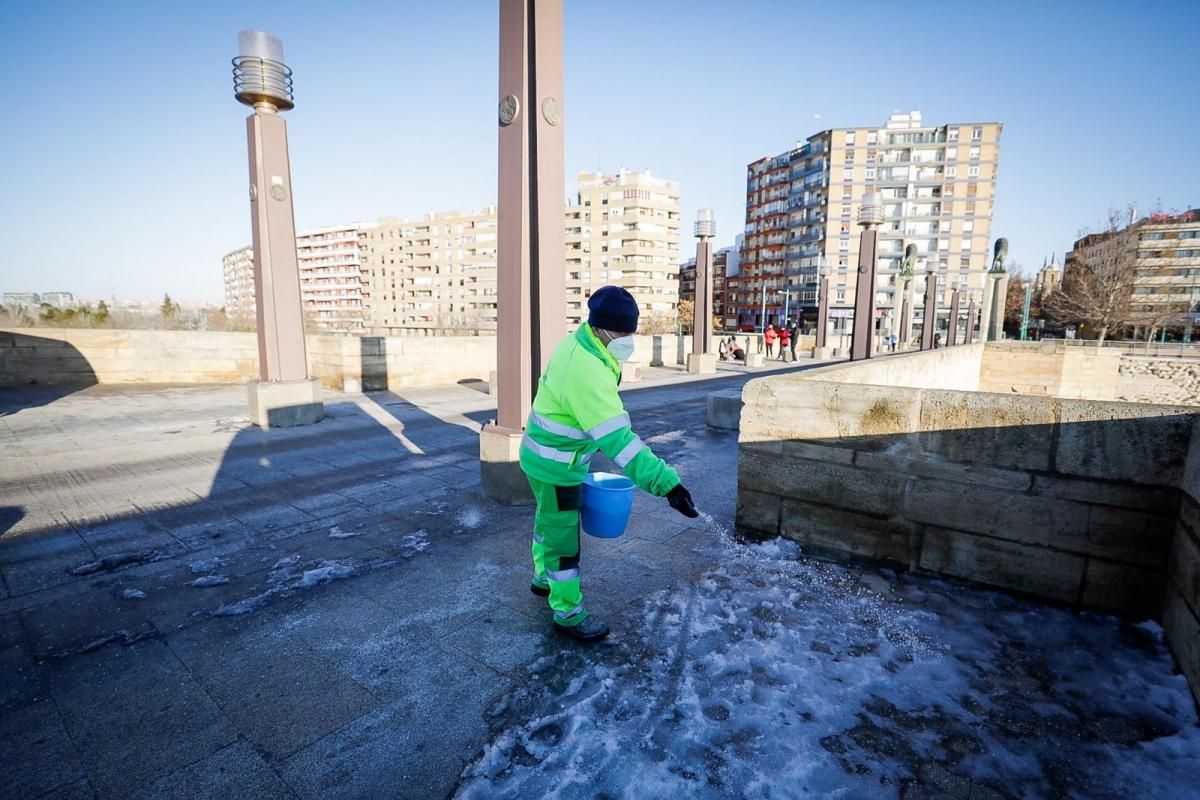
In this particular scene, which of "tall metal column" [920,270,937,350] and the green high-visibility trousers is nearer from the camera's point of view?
the green high-visibility trousers

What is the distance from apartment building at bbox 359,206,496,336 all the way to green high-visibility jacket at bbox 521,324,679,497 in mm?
100480

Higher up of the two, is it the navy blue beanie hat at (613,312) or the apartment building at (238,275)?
the apartment building at (238,275)

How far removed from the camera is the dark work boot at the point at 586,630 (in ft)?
9.77

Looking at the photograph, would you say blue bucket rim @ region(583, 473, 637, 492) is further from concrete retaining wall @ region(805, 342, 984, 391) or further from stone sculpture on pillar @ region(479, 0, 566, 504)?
concrete retaining wall @ region(805, 342, 984, 391)

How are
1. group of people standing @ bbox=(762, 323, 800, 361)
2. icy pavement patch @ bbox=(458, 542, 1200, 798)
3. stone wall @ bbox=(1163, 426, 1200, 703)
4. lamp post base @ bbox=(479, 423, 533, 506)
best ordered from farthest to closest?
group of people standing @ bbox=(762, 323, 800, 361) < lamp post base @ bbox=(479, 423, 533, 506) < stone wall @ bbox=(1163, 426, 1200, 703) < icy pavement patch @ bbox=(458, 542, 1200, 798)

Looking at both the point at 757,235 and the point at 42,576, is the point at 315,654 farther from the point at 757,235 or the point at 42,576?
the point at 757,235

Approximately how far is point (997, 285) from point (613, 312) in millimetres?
25274

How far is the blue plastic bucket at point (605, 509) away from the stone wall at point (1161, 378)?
19.3 m

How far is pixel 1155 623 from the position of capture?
10.2 ft

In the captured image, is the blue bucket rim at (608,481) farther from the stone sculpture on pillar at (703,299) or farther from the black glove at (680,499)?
the stone sculpture on pillar at (703,299)

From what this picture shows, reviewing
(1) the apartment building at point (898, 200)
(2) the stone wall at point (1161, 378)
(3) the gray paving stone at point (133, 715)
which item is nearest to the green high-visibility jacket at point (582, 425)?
(3) the gray paving stone at point (133, 715)

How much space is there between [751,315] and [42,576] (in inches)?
3801

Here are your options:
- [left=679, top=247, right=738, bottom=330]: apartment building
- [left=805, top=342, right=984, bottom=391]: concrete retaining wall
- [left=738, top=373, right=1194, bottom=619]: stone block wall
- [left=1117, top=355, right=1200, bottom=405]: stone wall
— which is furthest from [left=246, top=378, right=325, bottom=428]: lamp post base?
[left=679, top=247, right=738, bottom=330]: apartment building

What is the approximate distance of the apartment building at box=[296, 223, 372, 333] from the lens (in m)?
126
